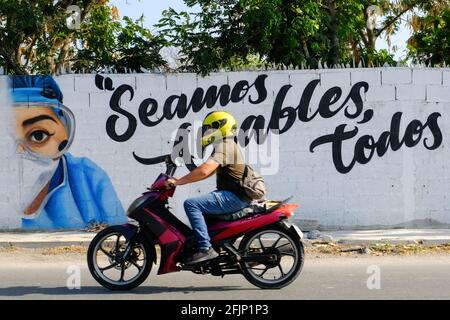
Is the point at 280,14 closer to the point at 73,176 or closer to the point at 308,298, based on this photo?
the point at 73,176

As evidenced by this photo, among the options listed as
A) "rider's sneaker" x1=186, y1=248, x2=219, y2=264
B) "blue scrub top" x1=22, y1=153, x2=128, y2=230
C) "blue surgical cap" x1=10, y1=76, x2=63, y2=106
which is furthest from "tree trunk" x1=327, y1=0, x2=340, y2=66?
"rider's sneaker" x1=186, y1=248, x2=219, y2=264

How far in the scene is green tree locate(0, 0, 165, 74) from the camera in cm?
1252

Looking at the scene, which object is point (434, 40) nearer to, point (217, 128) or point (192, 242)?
point (217, 128)

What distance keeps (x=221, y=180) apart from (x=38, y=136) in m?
5.30

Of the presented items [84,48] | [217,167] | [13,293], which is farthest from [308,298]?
[84,48]

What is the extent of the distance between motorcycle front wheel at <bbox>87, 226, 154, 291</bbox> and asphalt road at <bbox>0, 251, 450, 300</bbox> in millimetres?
111

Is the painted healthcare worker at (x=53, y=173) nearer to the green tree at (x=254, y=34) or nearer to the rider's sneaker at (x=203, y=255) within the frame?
the green tree at (x=254, y=34)

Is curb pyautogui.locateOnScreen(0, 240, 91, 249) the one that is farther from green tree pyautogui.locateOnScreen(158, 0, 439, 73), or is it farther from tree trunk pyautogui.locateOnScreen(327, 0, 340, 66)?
tree trunk pyautogui.locateOnScreen(327, 0, 340, 66)

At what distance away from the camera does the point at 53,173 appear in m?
11.9

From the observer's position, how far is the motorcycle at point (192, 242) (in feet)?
24.2

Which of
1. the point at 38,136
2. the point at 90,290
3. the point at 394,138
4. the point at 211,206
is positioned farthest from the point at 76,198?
the point at 211,206

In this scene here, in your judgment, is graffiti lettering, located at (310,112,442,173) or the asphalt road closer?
the asphalt road

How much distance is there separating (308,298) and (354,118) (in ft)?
17.1

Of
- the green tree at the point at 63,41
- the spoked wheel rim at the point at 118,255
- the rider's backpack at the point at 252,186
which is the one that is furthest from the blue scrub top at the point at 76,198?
the rider's backpack at the point at 252,186
